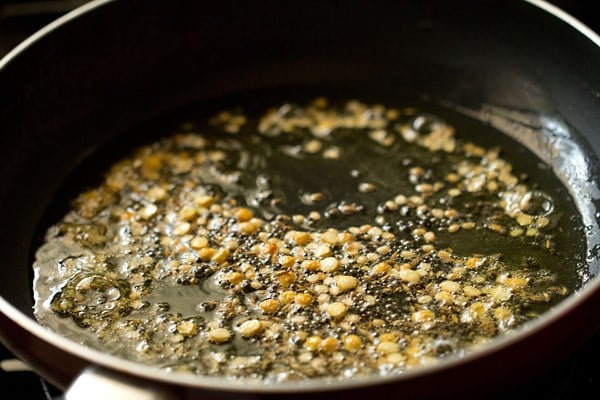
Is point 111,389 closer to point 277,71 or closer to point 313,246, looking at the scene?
point 313,246

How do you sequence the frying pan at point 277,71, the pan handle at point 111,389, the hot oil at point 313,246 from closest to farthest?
the pan handle at point 111,389
the hot oil at point 313,246
the frying pan at point 277,71

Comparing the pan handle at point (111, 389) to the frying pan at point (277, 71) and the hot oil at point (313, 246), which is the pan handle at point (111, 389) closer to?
the hot oil at point (313, 246)

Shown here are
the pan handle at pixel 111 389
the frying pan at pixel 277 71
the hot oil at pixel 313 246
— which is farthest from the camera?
the frying pan at pixel 277 71

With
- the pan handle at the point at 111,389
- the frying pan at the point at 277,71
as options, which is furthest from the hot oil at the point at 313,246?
the pan handle at the point at 111,389

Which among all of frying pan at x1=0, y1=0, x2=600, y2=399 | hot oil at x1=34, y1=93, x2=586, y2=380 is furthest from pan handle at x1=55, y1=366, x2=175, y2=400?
frying pan at x1=0, y1=0, x2=600, y2=399

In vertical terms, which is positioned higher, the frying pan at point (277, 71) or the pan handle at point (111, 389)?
the frying pan at point (277, 71)

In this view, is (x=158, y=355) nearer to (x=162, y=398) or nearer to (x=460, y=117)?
(x=162, y=398)

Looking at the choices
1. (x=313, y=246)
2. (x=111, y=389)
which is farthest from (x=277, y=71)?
(x=111, y=389)
